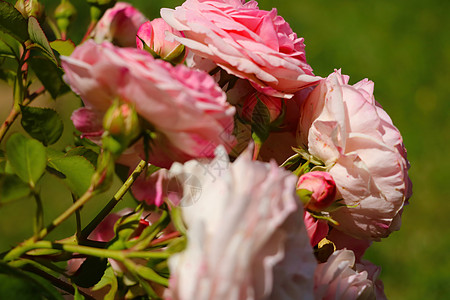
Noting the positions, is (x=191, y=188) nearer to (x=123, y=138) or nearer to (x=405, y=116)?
(x=123, y=138)

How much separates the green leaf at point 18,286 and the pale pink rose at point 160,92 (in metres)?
0.10

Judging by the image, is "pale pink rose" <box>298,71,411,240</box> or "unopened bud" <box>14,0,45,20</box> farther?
"unopened bud" <box>14,0,45,20</box>

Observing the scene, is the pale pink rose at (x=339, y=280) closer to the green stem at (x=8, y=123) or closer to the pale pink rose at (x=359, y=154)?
the pale pink rose at (x=359, y=154)

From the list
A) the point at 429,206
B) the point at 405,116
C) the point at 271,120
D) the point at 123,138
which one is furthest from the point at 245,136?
the point at 405,116

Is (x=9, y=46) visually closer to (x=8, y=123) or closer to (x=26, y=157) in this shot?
(x=8, y=123)

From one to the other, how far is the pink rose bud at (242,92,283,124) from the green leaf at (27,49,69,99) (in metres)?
0.17

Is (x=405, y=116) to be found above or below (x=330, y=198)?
below

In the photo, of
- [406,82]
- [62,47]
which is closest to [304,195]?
[62,47]

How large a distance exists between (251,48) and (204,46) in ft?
0.10

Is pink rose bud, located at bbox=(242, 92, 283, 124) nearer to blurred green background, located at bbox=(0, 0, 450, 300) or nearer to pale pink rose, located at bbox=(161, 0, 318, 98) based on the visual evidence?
pale pink rose, located at bbox=(161, 0, 318, 98)

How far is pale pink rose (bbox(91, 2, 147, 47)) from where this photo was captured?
2.06 feet

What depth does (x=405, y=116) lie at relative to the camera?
1.99 metres

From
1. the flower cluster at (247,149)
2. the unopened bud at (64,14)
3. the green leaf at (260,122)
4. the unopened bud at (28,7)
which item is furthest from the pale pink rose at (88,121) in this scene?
the unopened bud at (64,14)

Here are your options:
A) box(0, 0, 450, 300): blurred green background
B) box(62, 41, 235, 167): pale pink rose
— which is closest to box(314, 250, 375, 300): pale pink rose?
box(62, 41, 235, 167): pale pink rose
